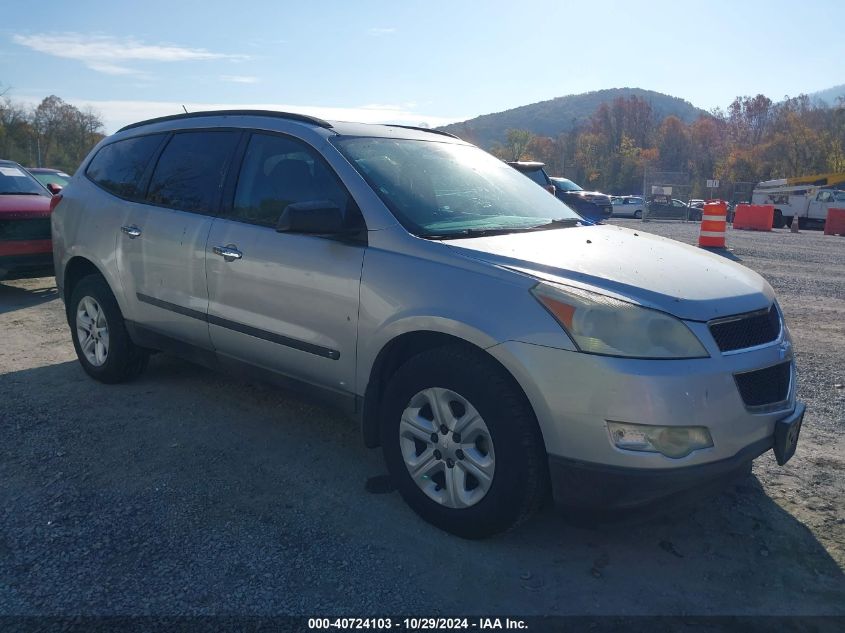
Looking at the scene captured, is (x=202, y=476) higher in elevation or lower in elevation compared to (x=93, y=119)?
lower

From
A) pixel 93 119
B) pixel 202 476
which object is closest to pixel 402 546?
pixel 202 476

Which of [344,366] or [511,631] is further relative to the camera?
[344,366]

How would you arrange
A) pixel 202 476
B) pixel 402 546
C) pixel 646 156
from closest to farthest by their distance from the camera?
1. pixel 402 546
2. pixel 202 476
3. pixel 646 156

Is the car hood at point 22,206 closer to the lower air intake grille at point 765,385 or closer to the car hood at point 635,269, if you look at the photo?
the car hood at point 635,269

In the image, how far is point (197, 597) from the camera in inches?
106

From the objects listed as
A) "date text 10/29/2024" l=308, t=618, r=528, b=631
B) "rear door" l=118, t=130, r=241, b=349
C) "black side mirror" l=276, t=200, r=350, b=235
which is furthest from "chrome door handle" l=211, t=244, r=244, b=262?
"date text 10/29/2024" l=308, t=618, r=528, b=631

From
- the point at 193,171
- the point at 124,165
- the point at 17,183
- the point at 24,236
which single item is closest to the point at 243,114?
the point at 193,171

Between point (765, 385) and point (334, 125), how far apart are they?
2.61 m

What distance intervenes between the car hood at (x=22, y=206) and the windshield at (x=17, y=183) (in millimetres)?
310

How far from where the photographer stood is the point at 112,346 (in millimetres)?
5047

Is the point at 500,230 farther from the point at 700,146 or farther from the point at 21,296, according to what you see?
the point at 700,146

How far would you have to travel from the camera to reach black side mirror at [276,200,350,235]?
3359 mm

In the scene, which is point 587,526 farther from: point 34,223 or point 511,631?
point 34,223

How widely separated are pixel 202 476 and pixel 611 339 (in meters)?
2.29
